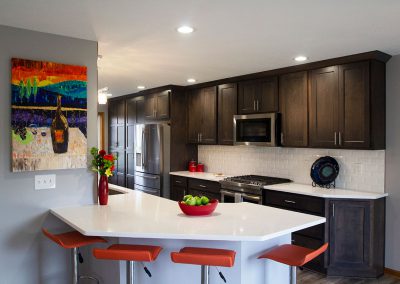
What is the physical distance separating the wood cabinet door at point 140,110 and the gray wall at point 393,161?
416 cm

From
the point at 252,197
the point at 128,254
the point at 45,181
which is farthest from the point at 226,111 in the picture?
the point at 128,254

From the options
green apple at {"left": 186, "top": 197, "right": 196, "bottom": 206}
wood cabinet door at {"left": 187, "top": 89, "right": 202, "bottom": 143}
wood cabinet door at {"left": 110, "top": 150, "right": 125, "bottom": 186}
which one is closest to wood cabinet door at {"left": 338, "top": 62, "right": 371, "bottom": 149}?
green apple at {"left": 186, "top": 197, "right": 196, "bottom": 206}

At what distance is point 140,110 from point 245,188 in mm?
2988

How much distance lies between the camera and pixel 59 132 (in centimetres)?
294

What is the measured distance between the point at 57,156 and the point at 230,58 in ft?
6.74

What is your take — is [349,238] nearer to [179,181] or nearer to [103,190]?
[103,190]

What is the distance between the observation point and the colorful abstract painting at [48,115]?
2.76 metres

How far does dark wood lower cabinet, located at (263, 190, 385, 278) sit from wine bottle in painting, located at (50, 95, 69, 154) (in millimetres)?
2572

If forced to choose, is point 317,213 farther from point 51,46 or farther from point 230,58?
point 51,46

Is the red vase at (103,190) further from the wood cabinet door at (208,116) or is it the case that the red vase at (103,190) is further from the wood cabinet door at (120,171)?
the wood cabinet door at (120,171)

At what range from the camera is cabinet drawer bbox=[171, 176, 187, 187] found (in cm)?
552

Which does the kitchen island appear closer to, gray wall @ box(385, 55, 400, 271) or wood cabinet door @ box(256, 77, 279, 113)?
gray wall @ box(385, 55, 400, 271)

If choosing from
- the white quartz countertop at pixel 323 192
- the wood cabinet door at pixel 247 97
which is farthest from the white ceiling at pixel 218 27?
the white quartz countertop at pixel 323 192

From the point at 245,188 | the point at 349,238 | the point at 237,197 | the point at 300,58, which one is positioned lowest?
the point at 349,238
